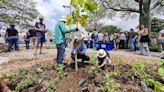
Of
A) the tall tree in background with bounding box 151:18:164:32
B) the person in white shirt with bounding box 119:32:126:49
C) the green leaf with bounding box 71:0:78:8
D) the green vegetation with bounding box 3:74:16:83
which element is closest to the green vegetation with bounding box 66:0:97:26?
the green leaf with bounding box 71:0:78:8

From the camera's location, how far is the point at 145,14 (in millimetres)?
34406

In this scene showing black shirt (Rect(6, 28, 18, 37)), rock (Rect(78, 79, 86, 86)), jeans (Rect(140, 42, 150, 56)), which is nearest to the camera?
rock (Rect(78, 79, 86, 86))

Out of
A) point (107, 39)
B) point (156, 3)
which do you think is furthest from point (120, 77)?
point (156, 3)

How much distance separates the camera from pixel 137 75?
1041cm


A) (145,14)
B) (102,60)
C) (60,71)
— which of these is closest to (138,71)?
(102,60)

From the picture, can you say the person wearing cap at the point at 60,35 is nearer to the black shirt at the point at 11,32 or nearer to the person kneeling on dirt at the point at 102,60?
the person kneeling on dirt at the point at 102,60

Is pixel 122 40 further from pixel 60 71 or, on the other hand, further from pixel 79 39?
pixel 60 71

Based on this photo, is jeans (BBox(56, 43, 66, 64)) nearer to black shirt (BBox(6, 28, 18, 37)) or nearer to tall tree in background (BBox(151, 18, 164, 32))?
black shirt (BBox(6, 28, 18, 37))

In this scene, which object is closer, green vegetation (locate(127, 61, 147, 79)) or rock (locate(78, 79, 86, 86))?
rock (locate(78, 79, 86, 86))

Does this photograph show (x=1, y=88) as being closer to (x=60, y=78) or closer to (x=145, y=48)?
(x=60, y=78)

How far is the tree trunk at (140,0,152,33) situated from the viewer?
112ft

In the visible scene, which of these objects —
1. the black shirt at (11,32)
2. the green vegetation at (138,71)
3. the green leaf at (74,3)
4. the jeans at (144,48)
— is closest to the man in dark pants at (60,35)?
the green leaf at (74,3)

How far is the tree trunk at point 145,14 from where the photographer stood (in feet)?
112

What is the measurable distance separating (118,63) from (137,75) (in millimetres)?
1557
